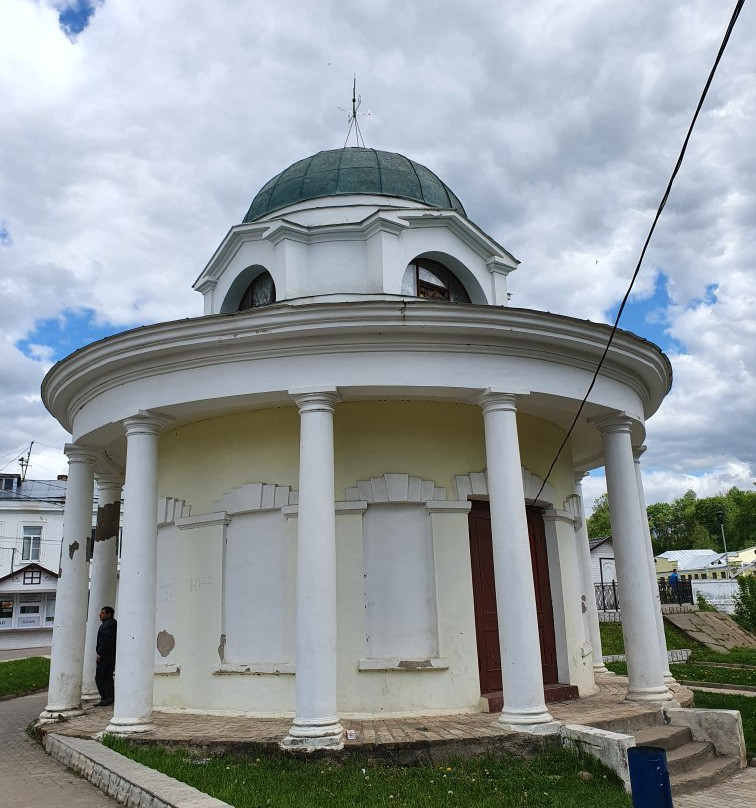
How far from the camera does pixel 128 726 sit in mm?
8172

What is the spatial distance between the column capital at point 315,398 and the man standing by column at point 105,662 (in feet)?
17.9

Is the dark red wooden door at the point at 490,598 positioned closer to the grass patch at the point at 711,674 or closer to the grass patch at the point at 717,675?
the grass patch at the point at 711,674

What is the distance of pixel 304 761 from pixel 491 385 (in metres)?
4.33

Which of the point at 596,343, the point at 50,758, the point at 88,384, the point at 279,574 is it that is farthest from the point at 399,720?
the point at 88,384

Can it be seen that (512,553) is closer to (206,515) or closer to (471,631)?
(471,631)

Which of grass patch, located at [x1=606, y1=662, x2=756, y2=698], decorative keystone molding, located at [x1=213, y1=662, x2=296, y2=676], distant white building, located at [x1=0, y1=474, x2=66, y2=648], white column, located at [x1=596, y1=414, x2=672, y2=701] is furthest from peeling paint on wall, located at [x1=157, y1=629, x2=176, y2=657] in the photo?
distant white building, located at [x1=0, y1=474, x2=66, y2=648]

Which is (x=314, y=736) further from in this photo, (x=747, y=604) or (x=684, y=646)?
(x=747, y=604)

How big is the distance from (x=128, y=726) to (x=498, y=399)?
5.40 metres

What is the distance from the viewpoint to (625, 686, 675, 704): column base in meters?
9.08

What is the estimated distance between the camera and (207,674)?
31.0 feet

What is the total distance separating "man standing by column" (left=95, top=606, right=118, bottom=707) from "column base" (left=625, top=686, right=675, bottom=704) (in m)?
7.27

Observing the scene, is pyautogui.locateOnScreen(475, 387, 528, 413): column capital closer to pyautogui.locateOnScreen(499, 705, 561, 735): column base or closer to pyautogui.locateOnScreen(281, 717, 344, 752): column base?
pyautogui.locateOnScreen(499, 705, 561, 735): column base

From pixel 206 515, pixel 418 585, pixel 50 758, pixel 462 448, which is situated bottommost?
pixel 50 758

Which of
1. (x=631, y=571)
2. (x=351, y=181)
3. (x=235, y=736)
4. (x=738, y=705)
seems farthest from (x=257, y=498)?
(x=738, y=705)
